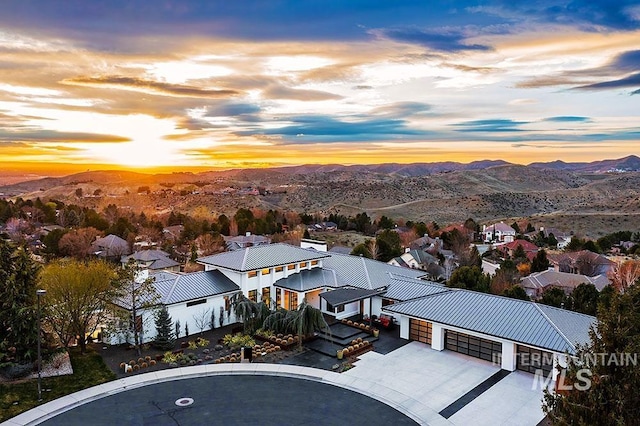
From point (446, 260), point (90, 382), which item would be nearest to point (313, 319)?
point (90, 382)

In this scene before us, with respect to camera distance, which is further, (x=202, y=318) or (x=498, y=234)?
(x=498, y=234)

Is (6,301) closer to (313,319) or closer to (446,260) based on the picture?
(313,319)


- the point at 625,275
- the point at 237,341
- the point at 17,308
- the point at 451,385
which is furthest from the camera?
the point at 625,275

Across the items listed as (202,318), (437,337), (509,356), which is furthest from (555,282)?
(202,318)

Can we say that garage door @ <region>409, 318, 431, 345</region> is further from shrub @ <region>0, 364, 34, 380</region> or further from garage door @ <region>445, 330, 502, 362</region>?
shrub @ <region>0, 364, 34, 380</region>

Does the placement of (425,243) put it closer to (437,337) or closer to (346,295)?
(346,295)

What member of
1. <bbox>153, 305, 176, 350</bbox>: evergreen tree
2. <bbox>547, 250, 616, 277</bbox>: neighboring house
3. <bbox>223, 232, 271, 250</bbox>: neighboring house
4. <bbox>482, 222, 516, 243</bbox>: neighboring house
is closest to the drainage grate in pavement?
<bbox>153, 305, 176, 350</bbox>: evergreen tree

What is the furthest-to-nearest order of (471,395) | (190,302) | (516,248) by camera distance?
(516,248), (190,302), (471,395)
